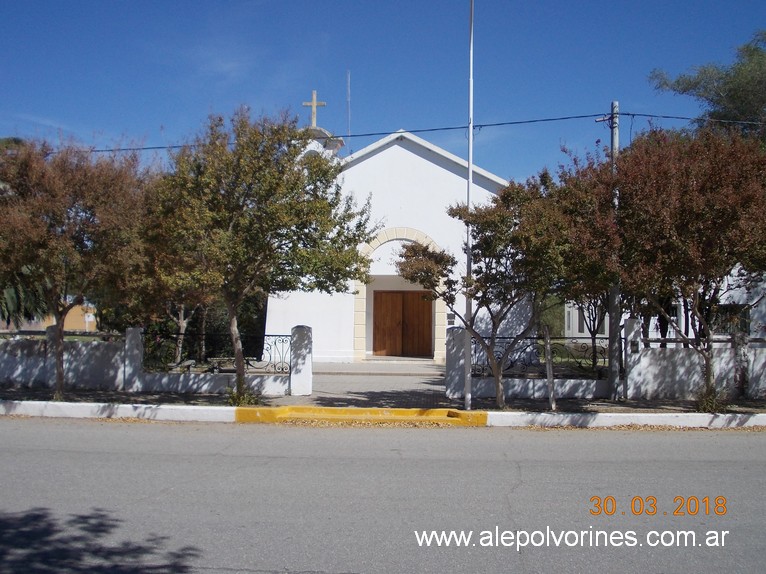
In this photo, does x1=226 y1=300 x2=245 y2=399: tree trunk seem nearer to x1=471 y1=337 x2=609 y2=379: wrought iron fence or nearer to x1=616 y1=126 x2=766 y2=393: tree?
x1=471 y1=337 x2=609 y2=379: wrought iron fence

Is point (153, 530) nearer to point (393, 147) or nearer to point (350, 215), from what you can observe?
point (350, 215)

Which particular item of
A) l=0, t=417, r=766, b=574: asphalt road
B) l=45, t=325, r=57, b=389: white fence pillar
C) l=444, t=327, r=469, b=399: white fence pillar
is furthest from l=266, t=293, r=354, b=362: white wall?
l=0, t=417, r=766, b=574: asphalt road

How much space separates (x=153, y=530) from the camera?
231 inches

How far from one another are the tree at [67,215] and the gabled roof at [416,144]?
1003 centimetres

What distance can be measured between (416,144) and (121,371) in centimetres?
1142

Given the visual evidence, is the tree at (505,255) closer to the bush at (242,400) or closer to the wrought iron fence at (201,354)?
the bush at (242,400)

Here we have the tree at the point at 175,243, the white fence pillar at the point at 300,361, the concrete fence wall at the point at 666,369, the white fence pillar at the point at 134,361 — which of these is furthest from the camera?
the white fence pillar at the point at 134,361

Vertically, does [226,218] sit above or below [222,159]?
below

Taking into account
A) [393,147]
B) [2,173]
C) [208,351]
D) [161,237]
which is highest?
[393,147]

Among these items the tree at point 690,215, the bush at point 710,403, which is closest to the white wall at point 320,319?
the bush at point 710,403

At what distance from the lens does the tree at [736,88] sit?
58.2 ft

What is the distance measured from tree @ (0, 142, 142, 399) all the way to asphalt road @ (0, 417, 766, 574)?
3.17 metres

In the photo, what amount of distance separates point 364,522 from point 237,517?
1170mm

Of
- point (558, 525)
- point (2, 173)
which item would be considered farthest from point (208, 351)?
point (558, 525)
